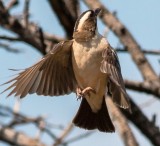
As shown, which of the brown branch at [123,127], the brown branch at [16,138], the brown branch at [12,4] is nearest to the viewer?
the brown branch at [123,127]

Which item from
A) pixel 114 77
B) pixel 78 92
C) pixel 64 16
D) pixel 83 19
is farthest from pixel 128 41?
pixel 114 77

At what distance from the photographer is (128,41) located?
5.86m

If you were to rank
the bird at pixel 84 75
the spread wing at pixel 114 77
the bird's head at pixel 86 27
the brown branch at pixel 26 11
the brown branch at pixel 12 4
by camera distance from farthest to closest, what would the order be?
the brown branch at pixel 12 4, the brown branch at pixel 26 11, the bird's head at pixel 86 27, the bird at pixel 84 75, the spread wing at pixel 114 77

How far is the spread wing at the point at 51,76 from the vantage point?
461 centimetres

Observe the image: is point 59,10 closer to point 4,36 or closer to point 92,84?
point 4,36

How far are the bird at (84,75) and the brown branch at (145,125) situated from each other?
65 centimetres

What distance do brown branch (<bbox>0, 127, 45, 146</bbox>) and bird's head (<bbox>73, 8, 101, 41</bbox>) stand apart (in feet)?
5.28

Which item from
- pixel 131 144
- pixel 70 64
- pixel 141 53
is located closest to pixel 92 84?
pixel 70 64

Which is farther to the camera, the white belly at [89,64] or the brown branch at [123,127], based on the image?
Result: the brown branch at [123,127]

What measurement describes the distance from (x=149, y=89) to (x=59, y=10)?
3.00ft

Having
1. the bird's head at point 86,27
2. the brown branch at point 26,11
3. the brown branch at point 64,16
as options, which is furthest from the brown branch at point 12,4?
the bird's head at point 86,27

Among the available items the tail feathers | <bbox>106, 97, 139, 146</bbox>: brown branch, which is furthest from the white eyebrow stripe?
<bbox>106, 97, 139, 146</bbox>: brown branch

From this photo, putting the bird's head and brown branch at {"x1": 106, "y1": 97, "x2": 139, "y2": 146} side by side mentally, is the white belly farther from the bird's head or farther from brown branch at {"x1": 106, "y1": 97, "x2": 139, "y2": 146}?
brown branch at {"x1": 106, "y1": 97, "x2": 139, "y2": 146}

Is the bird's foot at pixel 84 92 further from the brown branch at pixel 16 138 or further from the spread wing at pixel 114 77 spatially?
the brown branch at pixel 16 138
